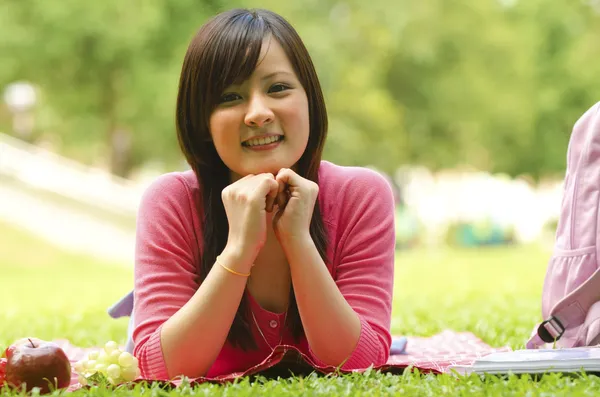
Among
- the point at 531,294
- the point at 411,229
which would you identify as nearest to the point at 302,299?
the point at 531,294

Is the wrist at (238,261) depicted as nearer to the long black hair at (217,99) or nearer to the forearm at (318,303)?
the forearm at (318,303)

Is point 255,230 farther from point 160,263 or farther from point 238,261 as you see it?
point 160,263

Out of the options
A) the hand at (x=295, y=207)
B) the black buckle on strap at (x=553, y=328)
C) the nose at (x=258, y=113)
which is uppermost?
the nose at (x=258, y=113)

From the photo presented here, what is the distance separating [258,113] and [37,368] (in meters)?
1.05

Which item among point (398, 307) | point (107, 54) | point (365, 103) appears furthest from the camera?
point (365, 103)

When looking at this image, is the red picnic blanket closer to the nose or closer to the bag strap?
the bag strap

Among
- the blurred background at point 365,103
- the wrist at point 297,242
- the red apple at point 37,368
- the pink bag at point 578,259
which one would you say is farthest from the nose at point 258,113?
the blurred background at point 365,103

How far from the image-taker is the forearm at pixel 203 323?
3.01m

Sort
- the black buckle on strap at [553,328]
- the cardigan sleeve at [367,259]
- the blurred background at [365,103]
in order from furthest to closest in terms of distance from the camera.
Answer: the blurred background at [365,103], the black buckle on strap at [553,328], the cardigan sleeve at [367,259]

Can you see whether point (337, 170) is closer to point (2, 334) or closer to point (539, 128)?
point (2, 334)

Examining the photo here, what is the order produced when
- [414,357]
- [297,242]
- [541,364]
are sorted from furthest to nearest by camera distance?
[414,357] < [297,242] < [541,364]

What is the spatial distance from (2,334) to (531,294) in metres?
4.60

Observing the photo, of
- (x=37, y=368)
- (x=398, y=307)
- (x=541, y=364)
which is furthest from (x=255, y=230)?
(x=398, y=307)

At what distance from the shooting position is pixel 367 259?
3.32 metres
